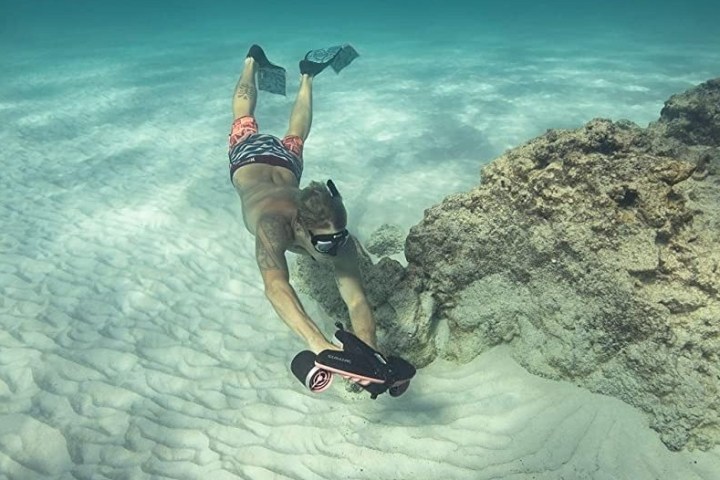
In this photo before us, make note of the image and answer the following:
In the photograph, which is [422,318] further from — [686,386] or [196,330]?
[196,330]

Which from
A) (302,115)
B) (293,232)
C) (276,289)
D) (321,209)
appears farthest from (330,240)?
(302,115)

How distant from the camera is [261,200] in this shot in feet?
16.3

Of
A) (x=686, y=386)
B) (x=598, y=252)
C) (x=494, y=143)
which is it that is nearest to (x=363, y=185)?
(x=494, y=143)

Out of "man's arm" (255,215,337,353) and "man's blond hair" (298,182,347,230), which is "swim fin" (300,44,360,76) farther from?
"man's blond hair" (298,182,347,230)

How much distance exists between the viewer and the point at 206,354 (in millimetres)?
5184

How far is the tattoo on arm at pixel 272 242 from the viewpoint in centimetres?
420

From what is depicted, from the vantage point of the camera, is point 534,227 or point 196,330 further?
point 196,330

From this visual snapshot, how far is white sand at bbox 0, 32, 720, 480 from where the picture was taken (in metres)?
3.69

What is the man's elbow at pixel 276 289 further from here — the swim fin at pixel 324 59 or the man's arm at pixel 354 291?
the swim fin at pixel 324 59

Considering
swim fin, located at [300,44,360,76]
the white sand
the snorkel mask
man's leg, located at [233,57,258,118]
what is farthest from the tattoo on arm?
swim fin, located at [300,44,360,76]

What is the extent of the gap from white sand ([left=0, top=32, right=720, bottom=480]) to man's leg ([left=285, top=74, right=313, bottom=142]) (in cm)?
176

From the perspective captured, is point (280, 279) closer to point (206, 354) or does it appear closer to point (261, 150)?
point (206, 354)

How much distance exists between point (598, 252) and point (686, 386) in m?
1.17

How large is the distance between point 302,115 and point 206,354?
170 inches
